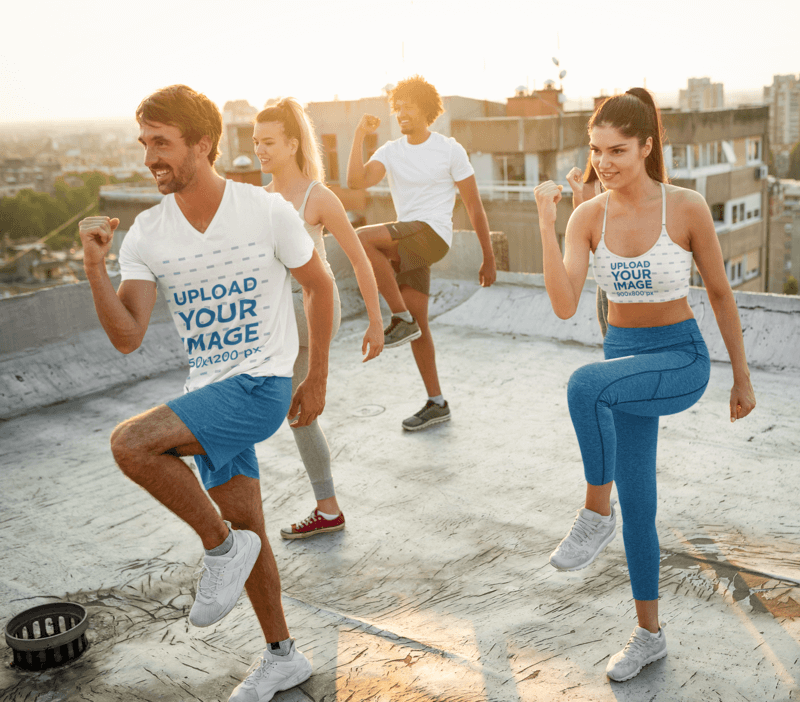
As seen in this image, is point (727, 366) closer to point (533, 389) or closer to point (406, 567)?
point (533, 389)

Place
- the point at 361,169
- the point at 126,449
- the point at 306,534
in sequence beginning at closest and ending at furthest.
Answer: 1. the point at 126,449
2. the point at 306,534
3. the point at 361,169

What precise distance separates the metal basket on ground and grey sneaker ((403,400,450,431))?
2.80 meters

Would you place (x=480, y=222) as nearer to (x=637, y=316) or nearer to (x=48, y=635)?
(x=637, y=316)

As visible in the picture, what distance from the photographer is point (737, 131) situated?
43875 millimetres

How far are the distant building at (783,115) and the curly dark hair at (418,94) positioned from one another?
5328 inches

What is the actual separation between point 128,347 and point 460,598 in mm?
1857

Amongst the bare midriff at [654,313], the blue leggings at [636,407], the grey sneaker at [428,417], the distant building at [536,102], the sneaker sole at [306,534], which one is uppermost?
the distant building at [536,102]

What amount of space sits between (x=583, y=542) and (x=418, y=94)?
11.8ft

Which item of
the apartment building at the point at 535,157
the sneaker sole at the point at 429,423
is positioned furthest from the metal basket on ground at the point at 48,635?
the apartment building at the point at 535,157

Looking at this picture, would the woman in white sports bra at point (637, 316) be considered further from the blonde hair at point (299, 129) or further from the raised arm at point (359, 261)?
the blonde hair at point (299, 129)

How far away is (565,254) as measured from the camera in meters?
2.80

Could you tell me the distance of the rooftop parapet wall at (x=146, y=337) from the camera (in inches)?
266

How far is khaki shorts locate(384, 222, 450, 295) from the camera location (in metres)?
5.44

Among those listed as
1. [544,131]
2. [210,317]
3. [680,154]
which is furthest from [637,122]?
[680,154]
